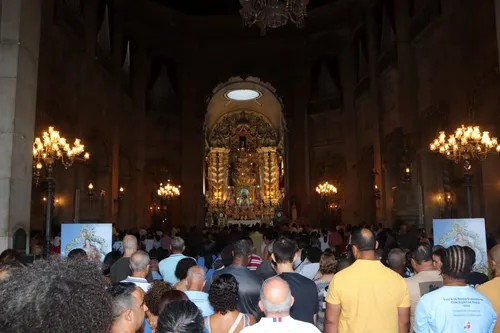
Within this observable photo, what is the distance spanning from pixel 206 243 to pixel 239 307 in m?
6.97

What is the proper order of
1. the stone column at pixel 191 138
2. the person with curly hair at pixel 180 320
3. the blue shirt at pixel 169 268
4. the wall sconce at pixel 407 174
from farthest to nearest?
1. the stone column at pixel 191 138
2. the wall sconce at pixel 407 174
3. the blue shirt at pixel 169 268
4. the person with curly hair at pixel 180 320

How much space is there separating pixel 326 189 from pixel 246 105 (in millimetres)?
14820

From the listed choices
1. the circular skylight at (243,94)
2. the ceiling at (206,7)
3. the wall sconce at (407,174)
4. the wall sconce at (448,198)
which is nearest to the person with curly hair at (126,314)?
the wall sconce at (448,198)

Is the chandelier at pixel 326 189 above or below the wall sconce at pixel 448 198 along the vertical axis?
above

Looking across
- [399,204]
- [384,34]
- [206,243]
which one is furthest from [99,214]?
[384,34]

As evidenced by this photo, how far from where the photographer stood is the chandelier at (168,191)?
25094 millimetres

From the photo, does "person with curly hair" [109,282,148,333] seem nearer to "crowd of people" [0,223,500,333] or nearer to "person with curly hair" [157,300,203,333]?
"crowd of people" [0,223,500,333]

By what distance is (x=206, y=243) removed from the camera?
1116 centimetres

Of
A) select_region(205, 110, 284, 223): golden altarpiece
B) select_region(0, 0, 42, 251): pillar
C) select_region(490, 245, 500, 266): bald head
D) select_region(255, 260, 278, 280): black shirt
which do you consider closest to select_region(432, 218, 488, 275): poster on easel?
select_region(490, 245, 500, 266): bald head

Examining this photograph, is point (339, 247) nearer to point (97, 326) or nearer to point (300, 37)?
point (97, 326)

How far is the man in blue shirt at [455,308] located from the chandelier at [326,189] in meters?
22.6

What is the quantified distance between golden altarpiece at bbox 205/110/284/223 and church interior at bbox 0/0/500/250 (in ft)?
5.97

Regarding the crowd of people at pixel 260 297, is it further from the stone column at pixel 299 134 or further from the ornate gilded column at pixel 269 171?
the ornate gilded column at pixel 269 171

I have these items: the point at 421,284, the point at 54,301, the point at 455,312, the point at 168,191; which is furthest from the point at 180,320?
the point at 168,191
